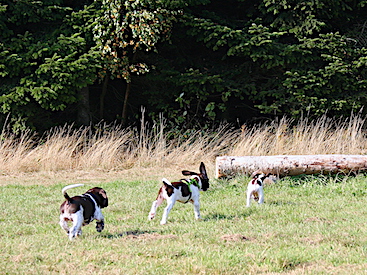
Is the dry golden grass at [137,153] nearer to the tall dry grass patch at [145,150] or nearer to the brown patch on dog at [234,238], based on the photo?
the tall dry grass patch at [145,150]

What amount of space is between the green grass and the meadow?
0.01m

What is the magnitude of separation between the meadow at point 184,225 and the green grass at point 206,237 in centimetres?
1

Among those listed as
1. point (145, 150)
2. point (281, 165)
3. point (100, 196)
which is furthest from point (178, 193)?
point (145, 150)

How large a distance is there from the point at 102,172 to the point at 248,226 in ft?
23.6

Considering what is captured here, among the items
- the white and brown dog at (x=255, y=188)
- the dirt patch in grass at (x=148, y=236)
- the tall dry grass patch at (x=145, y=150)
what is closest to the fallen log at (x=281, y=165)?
the white and brown dog at (x=255, y=188)

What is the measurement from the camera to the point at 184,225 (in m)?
6.28

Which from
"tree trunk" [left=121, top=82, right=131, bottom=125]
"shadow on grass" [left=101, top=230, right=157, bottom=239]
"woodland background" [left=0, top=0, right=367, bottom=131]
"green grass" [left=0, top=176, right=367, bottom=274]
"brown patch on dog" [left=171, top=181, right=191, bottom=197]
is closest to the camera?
"green grass" [left=0, top=176, right=367, bottom=274]

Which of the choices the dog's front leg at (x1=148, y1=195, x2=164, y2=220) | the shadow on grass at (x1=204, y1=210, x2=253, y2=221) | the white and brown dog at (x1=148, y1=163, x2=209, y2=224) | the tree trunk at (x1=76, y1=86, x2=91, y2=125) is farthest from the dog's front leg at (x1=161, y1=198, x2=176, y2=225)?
the tree trunk at (x1=76, y1=86, x2=91, y2=125)

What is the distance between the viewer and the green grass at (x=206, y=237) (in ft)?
14.9

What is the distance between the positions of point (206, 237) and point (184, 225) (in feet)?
2.25

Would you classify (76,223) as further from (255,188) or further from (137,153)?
(137,153)

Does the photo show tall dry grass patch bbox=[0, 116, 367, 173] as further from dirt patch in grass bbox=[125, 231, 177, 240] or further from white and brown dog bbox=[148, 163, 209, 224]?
dirt patch in grass bbox=[125, 231, 177, 240]

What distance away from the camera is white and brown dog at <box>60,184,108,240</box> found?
16.9ft

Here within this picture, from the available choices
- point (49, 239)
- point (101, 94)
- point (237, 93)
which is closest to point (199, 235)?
point (49, 239)
